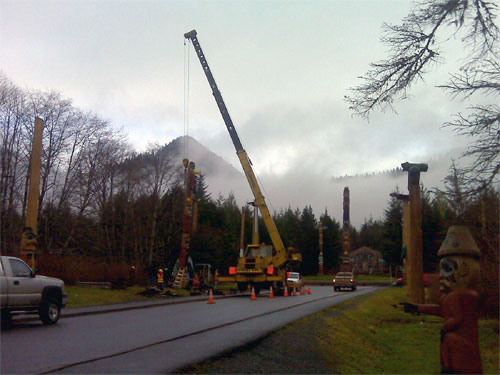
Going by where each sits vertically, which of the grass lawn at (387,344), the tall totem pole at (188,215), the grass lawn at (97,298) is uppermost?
the tall totem pole at (188,215)

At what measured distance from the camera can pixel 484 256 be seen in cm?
1650

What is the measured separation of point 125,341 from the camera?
12125 mm

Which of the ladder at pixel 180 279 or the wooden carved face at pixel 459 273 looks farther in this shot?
the ladder at pixel 180 279

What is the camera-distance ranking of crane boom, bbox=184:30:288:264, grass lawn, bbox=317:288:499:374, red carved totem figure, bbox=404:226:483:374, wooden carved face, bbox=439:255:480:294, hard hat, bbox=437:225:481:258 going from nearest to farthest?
red carved totem figure, bbox=404:226:483:374, wooden carved face, bbox=439:255:480:294, hard hat, bbox=437:225:481:258, grass lawn, bbox=317:288:499:374, crane boom, bbox=184:30:288:264

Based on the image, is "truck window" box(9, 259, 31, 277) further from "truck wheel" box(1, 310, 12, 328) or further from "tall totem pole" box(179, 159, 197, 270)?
"tall totem pole" box(179, 159, 197, 270)

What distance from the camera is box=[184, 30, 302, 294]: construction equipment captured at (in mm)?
36031

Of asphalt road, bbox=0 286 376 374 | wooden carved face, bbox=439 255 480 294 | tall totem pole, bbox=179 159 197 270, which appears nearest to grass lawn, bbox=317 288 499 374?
asphalt road, bbox=0 286 376 374

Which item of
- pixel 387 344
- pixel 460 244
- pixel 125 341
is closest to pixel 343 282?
pixel 387 344

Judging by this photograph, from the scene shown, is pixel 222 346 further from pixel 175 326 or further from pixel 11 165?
pixel 11 165

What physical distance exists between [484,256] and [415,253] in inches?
78.3

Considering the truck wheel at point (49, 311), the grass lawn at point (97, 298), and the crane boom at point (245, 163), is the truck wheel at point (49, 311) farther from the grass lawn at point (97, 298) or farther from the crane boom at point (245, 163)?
the crane boom at point (245, 163)

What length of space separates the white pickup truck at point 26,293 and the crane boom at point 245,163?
2124 centimetres

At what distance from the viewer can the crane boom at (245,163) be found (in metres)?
36.5

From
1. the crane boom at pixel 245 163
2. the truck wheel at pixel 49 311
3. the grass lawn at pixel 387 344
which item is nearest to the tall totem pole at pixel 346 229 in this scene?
the crane boom at pixel 245 163
